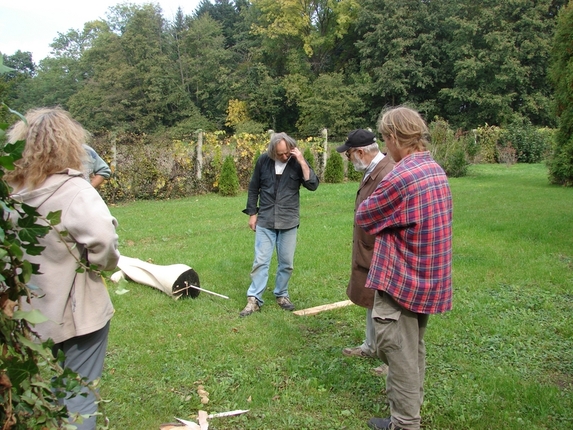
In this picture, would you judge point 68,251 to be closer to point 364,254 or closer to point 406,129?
point 406,129

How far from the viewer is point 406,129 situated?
8.94 feet

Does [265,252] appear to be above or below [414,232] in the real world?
below

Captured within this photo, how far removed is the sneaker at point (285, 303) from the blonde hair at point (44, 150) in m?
3.34

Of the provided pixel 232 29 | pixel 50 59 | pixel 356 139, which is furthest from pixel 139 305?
pixel 50 59

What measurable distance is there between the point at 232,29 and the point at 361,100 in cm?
3071

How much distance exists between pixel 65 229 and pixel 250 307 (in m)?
3.15

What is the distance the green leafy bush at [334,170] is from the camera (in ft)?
58.4

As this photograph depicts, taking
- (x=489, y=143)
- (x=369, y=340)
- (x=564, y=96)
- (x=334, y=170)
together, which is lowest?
(x=369, y=340)

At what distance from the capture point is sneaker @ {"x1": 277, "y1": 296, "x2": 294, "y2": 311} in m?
5.24

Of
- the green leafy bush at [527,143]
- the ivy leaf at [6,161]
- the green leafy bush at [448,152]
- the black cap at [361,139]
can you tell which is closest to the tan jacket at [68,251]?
the ivy leaf at [6,161]

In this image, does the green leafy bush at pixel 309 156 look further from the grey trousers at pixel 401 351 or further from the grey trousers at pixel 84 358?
the grey trousers at pixel 84 358

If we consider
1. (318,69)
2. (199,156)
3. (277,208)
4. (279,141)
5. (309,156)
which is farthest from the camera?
(318,69)

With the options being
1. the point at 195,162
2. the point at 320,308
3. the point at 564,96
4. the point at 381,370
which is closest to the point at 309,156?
the point at 195,162

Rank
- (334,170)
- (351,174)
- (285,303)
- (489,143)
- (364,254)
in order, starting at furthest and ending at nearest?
(489,143) → (351,174) → (334,170) → (285,303) → (364,254)
